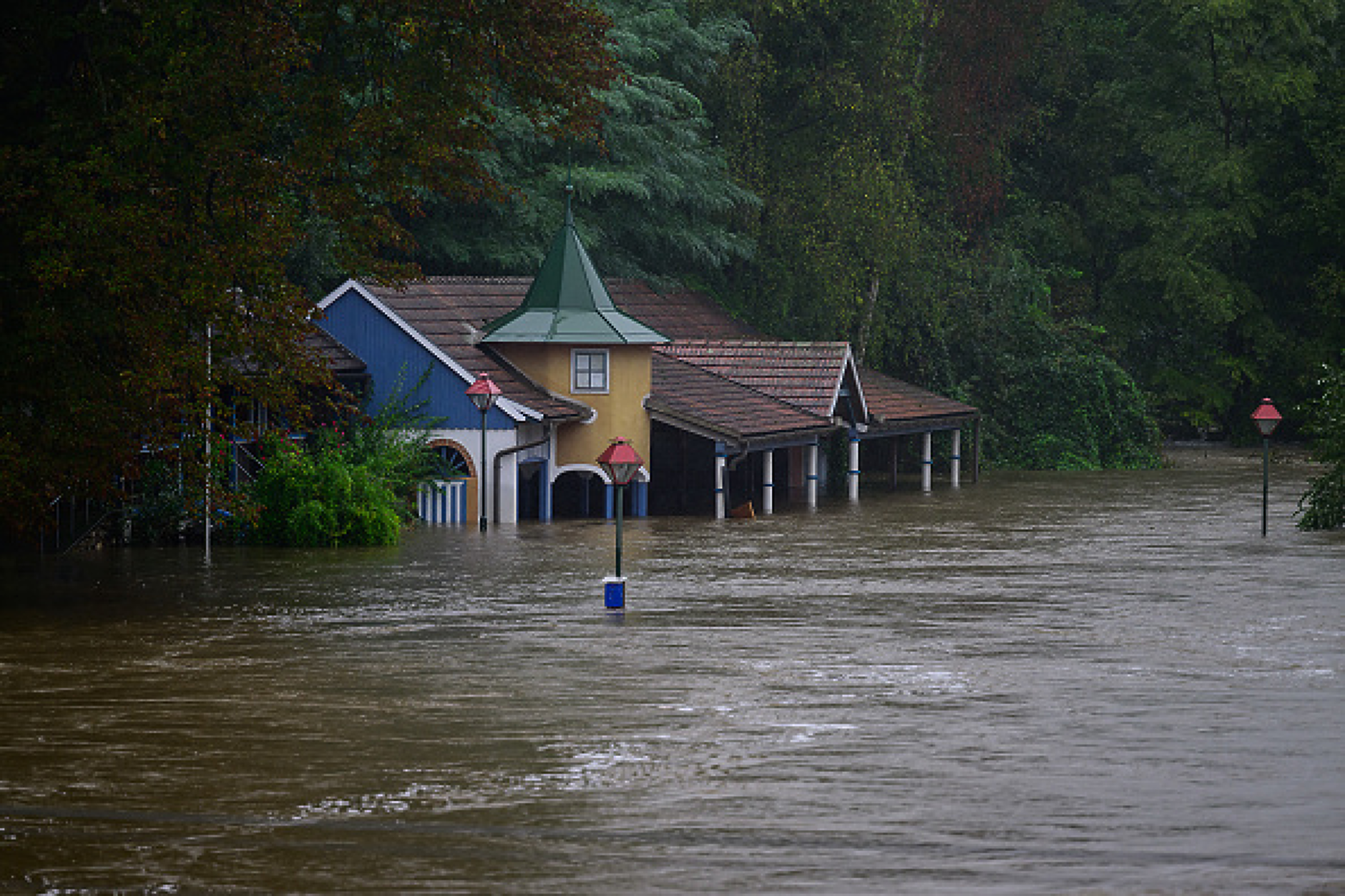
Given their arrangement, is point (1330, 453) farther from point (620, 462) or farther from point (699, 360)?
point (620, 462)

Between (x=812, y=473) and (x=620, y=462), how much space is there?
77.3 ft

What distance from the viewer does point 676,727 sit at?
1872 cm

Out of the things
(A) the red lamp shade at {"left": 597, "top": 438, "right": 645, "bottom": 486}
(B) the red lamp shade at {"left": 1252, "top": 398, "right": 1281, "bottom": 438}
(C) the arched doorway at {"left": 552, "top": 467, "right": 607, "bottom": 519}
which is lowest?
(C) the arched doorway at {"left": 552, "top": 467, "right": 607, "bottom": 519}

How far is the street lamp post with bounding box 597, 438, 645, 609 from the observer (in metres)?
26.8

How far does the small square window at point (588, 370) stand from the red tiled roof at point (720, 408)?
47.0 inches

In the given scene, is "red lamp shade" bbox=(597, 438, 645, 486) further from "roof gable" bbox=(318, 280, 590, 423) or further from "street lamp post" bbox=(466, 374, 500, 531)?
"roof gable" bbox=(318, 280, 590, 423)

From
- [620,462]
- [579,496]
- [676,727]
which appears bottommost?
[676,727]

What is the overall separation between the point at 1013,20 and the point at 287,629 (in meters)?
49.4

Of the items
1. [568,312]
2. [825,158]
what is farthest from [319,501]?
[825,158]

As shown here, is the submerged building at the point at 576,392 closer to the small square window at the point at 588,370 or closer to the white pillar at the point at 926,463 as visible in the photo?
the small square window at the point at 588,370

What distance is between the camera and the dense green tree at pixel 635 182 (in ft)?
172

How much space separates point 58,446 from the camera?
26531 millimetres

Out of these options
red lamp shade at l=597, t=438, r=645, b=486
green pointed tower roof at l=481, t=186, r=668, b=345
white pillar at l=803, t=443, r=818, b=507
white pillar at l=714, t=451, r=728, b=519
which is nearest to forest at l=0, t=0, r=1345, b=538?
green pointed tower roof at l=481, t=186, r=668, b=345

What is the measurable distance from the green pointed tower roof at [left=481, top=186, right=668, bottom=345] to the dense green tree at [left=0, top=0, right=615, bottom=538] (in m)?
15.2
